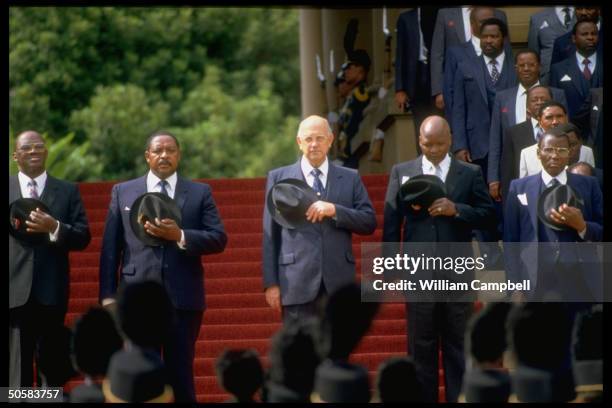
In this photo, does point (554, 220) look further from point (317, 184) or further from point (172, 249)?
point (172, 249)

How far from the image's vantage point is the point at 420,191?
1222 centimetres

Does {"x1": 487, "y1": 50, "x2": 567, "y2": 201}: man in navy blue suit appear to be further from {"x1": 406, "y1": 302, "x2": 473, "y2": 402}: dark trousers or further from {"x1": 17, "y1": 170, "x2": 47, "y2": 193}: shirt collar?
{"x1": 17, "y1": 170, "x2": 47, "y2": 193}: shirt collar

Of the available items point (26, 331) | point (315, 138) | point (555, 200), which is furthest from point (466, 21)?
point (26, 331)

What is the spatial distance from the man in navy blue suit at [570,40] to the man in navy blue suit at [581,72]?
1.5 inches

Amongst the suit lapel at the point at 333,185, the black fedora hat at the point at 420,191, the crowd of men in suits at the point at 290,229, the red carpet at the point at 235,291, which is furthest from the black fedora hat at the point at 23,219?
the black fedora hat at the point at 420,191

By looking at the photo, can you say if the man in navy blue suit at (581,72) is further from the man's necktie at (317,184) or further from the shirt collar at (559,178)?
the man's necktie at (317,184)

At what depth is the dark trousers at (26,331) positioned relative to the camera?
12219mm

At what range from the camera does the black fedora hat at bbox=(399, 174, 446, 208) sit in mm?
12188

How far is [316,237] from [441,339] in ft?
3.52

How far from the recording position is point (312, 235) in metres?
12.2

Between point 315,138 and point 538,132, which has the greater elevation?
point 538,132

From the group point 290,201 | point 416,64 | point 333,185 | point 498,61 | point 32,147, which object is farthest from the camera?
point 416,64

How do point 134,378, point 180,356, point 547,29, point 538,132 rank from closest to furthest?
1. point 134,378
2. point 180,356
3. point 538,132
4. point 547,29
